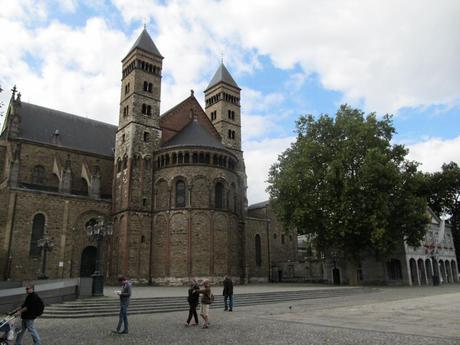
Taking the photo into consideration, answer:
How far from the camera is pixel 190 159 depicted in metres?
39.9

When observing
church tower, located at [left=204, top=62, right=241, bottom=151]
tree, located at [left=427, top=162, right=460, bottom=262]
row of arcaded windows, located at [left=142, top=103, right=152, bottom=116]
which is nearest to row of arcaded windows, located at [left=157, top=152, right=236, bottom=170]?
row of arcaded windows, located at [left=142, top=103, right=152, bottom=116]

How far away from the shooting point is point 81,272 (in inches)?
1555

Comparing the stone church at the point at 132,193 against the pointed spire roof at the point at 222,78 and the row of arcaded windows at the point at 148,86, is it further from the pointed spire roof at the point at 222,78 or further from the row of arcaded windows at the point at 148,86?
the pointed spire roof at the point at 222,78

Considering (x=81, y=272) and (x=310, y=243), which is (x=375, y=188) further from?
(x=81, y=272)

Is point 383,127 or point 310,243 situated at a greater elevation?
point 383,127

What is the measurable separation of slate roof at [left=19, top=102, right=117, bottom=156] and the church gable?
8.50 metres

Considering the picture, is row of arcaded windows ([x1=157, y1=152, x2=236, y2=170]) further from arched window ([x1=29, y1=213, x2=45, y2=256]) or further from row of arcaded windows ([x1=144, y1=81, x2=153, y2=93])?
arched window ([x1=29, y1=213, x2=45, y2=256])

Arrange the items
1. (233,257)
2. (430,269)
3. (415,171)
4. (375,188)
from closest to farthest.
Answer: (375,188)
(415,171)
(233,257)
(430,269)

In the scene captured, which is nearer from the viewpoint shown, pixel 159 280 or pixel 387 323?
pixel 387 323

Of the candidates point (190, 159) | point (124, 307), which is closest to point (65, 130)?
point (190, 159)

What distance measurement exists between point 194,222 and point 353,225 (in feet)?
47.5

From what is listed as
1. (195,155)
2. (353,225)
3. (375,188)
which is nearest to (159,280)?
(195,155)

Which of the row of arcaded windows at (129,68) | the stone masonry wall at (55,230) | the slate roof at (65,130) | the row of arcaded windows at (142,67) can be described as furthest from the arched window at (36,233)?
the row of arcaded windows at (142,67)

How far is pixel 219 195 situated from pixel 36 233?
17525 mm
